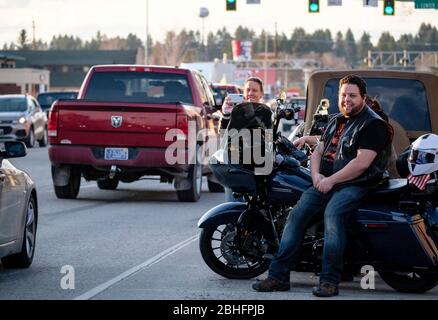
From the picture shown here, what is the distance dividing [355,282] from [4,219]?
3039 millimetres

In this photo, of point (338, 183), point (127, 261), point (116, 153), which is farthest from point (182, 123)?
point (338, 183)

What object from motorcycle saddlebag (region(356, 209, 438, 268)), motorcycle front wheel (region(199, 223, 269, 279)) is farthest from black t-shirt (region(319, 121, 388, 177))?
motorcycle front wheel (region(199, 223, 269, 279))

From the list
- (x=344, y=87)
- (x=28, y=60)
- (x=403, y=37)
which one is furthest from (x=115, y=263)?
(x=403, y=37)

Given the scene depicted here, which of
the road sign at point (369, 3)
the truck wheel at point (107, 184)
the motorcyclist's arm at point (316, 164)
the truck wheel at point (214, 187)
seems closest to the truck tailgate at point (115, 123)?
the truck wheel at point (107, 184)

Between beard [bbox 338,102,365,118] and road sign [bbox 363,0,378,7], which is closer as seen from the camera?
beard [bbox 338,102,365,118]

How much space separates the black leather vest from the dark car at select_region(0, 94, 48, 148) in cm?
2885

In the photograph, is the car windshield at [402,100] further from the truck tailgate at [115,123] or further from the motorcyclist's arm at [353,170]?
the truck tailgate at [115,123]

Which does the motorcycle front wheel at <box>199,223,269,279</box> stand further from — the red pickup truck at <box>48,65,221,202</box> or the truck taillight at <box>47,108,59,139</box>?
the truck taillight at <box>47,108,59,139</box>

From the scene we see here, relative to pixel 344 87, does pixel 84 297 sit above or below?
below

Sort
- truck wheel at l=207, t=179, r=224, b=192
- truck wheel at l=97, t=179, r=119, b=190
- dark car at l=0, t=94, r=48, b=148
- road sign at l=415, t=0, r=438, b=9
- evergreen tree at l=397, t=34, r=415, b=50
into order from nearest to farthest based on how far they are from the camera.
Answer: truck wheel at l=207, t=179, r=224, b=192, truck wheel at l=97, t=179, r=119, b=190, dark car at l=0, t=94, r=48, b=148, road sign at l=415, t=0, r=438, b=9, evergreen tree at l=397, t=34, r=415, b=50

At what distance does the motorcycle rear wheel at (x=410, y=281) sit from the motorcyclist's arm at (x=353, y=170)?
90cm

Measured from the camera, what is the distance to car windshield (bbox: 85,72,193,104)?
1950 centimetres
